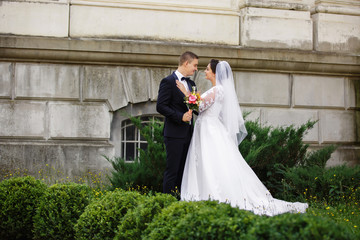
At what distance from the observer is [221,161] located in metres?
7.06

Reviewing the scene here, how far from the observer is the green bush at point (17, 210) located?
20.8 ft

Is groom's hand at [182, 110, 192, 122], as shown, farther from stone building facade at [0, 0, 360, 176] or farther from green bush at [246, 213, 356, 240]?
green bush at [246, 213, 356, 240]

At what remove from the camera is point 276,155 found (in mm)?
8789

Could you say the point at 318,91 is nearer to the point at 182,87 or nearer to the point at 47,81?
the point at 182,87

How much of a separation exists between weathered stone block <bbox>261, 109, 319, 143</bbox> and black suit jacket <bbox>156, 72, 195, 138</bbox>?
12.3 feet

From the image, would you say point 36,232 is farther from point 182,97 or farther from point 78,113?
point 78,113

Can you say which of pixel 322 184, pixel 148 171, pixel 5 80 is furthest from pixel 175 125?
pixel 5 80

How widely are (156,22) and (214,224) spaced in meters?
7.27

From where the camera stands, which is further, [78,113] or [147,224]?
[78,113]

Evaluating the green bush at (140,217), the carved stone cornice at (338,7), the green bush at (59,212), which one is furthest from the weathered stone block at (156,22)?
the green bush at (140,217)

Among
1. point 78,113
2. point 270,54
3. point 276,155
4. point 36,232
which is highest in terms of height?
point 270,54

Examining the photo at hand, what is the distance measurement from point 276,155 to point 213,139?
1978 mm

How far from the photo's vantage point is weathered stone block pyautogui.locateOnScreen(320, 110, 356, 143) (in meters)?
11.2

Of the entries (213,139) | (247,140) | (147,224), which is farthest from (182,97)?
(147,224)
